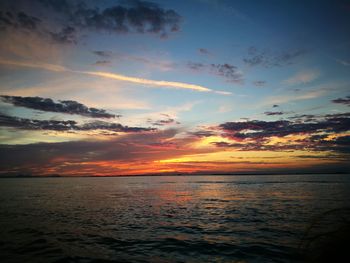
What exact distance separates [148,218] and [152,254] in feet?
48.8

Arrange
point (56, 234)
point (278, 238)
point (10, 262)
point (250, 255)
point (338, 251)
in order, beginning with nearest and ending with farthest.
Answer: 1. point (338, 251)
2. point (10, 262)
3. point (250, 255)
4. point (278, 238)
5. point (56, 234)

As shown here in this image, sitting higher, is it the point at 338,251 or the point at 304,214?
the point at 338,251

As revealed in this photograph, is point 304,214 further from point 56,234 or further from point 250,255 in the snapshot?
point 56,234

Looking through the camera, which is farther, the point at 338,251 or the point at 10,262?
the point at 10,262

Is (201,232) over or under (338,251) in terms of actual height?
under

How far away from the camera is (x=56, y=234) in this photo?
22.0 m

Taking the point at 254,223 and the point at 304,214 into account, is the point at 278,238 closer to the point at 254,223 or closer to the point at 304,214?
the point at 254,223

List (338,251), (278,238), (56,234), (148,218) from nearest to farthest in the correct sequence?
1. (338,251)
2. (278,238)
3. (56,234)
4. (148,218)

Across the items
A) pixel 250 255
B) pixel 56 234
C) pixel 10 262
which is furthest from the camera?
pixel 56 234

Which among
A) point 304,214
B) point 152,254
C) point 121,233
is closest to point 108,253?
point 152,254

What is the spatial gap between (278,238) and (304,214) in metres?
13.5

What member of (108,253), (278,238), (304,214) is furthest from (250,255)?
(304,214)

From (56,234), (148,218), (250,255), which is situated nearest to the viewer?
(250,255)

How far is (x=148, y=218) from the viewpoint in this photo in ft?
100
